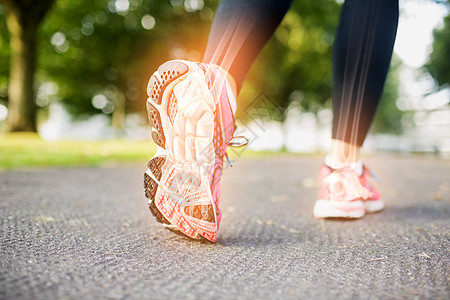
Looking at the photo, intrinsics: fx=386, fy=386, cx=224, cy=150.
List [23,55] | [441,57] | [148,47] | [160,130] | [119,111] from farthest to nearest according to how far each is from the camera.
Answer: [119,111]
[148,47]
[441,57]
[23,55]
[160,130]

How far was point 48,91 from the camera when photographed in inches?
892

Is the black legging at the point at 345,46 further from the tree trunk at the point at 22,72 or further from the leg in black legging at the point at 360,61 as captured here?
the tree trunk at the point at 22,72

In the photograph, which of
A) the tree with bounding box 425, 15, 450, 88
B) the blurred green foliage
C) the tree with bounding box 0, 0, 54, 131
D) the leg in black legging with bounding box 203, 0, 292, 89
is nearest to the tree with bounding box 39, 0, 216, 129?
the blurred green foliage

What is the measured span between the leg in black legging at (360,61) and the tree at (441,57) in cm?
1730

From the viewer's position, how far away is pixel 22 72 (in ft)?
28.6

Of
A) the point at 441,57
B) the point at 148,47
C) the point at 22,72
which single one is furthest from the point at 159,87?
the point at 441,57

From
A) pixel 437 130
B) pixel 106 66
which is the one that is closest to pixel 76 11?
pixel 106 66

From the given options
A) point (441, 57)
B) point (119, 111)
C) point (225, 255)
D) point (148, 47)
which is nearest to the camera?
point (225, 255)

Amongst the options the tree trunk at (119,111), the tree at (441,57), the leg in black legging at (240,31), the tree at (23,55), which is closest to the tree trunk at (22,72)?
the tree at (23,55)

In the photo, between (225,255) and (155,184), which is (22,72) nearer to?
(155,184)

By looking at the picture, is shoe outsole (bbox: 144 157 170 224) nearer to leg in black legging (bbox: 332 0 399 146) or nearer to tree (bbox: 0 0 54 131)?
leg in black legging (bbox: 332 0 399 146)

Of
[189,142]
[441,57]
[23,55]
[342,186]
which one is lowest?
[342,186]

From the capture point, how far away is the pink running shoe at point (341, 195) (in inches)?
56.7

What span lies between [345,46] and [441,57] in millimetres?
17735
